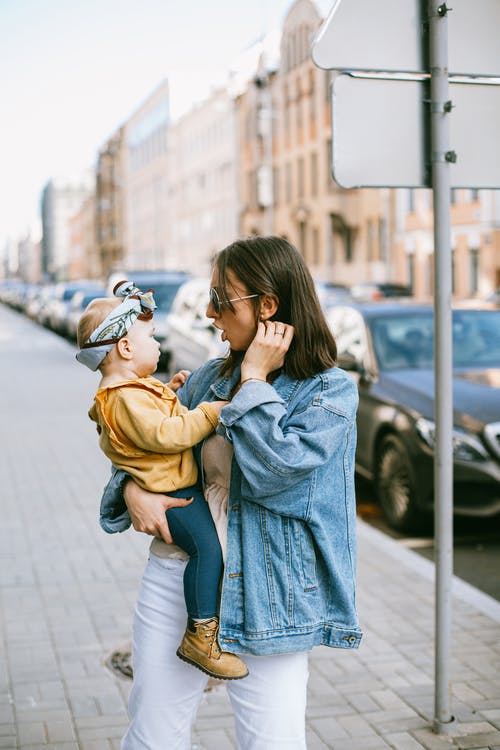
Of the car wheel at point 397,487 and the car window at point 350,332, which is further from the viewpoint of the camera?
the car window at point 350,332

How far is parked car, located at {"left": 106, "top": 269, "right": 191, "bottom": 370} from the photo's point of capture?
67.1 feet

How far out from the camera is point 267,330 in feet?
8.90

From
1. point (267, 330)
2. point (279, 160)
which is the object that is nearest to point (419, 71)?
point (267, 330)

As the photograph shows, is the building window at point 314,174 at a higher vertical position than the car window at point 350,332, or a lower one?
higher

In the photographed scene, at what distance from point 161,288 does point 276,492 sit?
20.5 meters

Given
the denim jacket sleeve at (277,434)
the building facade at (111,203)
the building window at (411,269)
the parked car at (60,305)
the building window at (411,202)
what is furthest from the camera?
the building facade at (111,203)

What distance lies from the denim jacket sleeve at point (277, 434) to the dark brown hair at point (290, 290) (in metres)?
0.10

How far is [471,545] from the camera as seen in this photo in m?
7.44

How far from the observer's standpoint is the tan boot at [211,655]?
273cm

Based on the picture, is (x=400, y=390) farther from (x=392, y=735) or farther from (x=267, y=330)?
(x=267, y=330)

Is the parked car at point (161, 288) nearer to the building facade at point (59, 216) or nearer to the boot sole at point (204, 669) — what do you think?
the boot sole at point (204, 669)

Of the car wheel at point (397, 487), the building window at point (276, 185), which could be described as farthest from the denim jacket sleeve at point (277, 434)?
the building window at point (276, 185)

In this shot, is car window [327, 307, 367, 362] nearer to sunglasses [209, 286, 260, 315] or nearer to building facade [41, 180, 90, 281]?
sunglasses [209, 286, 260, 315]

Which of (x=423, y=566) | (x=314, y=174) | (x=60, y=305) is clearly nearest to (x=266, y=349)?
(x=423, y=566)
